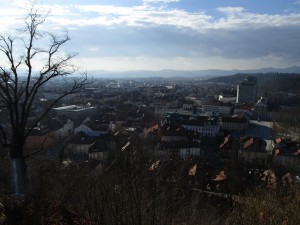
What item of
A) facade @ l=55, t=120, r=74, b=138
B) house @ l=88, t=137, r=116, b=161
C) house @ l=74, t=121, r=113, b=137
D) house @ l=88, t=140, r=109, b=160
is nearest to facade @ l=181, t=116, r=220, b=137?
house @ l=74, t=121, r=113, b=137

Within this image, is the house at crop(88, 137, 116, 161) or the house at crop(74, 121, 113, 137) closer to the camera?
the house at crop(88, 137, 116, 161)

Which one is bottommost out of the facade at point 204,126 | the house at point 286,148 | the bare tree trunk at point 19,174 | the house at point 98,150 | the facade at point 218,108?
the facade at point 218,108

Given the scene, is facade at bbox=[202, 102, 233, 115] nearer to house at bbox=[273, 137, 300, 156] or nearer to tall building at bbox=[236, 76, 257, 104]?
tall building at bbox=[236, 76, 257, 104]

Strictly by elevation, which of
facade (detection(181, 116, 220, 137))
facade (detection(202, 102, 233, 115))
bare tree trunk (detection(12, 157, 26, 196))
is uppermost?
bare tree trunk (detection(12, 157, 26, 196))

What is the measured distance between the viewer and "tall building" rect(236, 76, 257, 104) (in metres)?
65.1

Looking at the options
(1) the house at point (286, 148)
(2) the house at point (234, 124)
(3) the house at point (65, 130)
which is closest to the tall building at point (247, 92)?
(2) the house at point (234, 124)

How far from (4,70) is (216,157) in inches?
750

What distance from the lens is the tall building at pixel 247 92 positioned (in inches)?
2564

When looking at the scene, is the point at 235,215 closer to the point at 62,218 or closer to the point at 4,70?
the point at 62,218

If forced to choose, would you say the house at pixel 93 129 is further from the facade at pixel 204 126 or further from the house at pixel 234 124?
the house at pixel 234 124

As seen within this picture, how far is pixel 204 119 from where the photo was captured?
34156mm

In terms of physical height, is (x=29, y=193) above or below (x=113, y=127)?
above

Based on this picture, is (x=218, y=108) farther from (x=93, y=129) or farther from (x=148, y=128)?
(x=93, y=129)

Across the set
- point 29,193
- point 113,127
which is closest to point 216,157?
point 113,127
